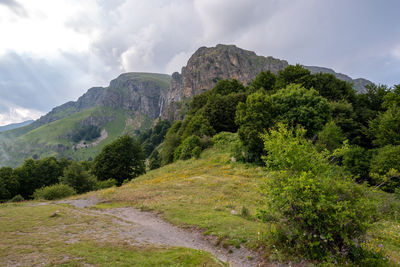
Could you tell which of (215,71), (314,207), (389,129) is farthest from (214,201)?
(215,71)

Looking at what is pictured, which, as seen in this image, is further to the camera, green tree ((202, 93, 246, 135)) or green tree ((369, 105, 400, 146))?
green tree ((202, 93, 246, 135))

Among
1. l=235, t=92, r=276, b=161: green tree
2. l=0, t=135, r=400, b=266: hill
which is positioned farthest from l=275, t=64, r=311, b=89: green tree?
l=0, t=135, r=400, b=266: hill

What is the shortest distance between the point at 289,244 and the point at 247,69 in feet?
624

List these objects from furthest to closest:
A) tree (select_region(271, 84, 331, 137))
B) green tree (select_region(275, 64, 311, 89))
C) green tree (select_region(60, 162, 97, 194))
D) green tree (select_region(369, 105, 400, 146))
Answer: green tree (select_region(275, 64, 311, 89)) < green tree (select_region(60, 162, 97, 194)) < tree (select_region(271, 84, 331, 137)) < green tree (select_region(369, 105, 400, 146))

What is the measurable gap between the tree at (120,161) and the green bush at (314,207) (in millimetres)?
47298

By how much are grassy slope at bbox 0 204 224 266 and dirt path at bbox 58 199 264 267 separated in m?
1.11

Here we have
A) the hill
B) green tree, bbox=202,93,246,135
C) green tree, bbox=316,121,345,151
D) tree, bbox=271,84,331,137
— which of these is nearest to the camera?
the hill

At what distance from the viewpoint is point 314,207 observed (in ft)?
23.0

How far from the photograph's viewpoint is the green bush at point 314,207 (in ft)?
22.7

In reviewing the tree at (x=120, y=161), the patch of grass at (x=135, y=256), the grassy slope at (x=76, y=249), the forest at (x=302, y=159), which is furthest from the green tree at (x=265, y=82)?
the patch of grass at (x=135, y=256)

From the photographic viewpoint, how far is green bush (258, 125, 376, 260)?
6922 mm

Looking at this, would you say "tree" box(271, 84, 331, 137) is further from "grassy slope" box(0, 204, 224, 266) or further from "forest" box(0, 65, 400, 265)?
"grassy slope" box(0, 204, 224, 266)

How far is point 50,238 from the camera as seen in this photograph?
9617mm

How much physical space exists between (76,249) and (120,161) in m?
44.9
